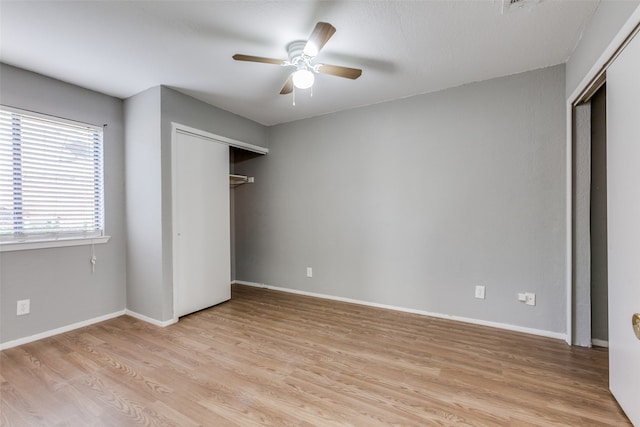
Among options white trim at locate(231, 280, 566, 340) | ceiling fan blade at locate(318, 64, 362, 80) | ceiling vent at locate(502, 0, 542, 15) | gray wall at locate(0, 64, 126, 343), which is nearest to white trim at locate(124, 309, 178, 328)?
gray wall at locate(0, 64, 126, 343)

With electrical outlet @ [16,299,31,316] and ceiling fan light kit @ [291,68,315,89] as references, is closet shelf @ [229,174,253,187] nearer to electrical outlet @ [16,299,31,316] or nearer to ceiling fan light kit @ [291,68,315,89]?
ceiling fan light kit @ [291,68,315,89]

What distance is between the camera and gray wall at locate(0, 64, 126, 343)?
94.7 inches

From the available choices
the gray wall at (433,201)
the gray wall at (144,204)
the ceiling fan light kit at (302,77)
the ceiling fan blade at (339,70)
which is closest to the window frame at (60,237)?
the gray wall at (144,204)

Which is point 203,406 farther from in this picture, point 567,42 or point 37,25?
point 567,42

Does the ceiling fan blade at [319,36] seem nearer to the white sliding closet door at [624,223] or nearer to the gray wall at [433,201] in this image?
the white sliding closet door at [624,223]

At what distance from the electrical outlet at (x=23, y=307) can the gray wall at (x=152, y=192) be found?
810 millimetres

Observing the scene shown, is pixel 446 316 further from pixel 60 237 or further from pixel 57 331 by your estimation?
pixel 60 237

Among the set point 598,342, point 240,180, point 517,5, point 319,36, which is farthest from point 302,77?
point 598,342

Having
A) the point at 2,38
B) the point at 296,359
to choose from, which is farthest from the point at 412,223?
the point at 2,38

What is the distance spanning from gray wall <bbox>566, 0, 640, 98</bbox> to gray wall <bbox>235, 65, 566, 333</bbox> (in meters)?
0.25

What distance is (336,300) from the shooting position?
366cm

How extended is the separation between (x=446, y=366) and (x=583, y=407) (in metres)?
0.74

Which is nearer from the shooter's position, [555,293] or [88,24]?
[88,24]

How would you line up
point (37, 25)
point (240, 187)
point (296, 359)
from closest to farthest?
point (37, 25)
point (296, 359)
point (240, 187)
